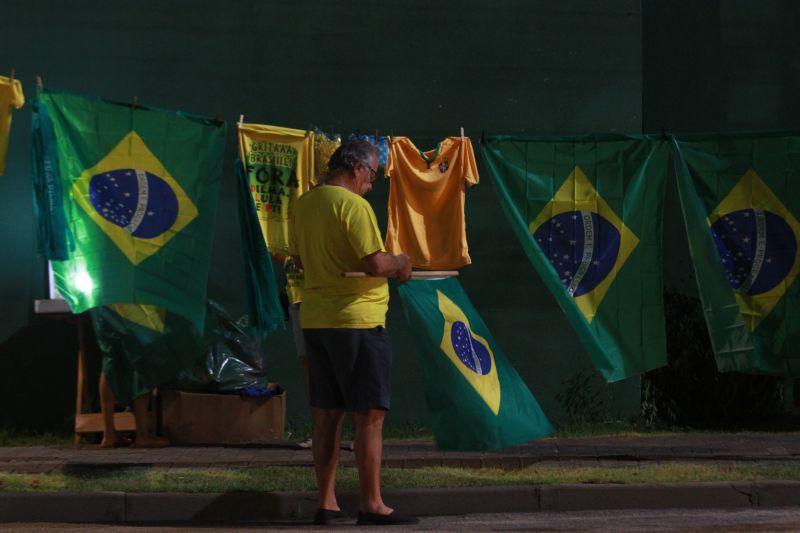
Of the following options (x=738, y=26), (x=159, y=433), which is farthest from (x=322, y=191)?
(x=738, y=26)

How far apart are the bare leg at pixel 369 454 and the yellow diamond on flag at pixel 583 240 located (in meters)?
2.58

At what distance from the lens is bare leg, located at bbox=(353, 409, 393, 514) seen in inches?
272

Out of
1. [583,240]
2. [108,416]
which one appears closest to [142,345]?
[108,416]

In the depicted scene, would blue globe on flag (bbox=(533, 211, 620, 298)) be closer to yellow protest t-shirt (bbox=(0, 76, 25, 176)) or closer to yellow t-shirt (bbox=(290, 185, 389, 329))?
yellow t-shirt (bbox=(290, 185, 389, 329))

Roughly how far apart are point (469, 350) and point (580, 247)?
1.17m

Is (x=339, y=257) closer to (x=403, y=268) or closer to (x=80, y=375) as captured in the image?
(x=403, y=268)

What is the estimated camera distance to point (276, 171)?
9.21 meters

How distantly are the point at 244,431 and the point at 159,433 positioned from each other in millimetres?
671

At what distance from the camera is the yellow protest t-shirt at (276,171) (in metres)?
9.14

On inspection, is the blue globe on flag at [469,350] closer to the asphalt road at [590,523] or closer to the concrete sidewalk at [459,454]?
the concrete sidewalk at [459,454]

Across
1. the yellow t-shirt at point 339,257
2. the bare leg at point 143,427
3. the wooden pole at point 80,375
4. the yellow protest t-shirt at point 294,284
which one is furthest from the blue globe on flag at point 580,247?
the wooden pole at point 80,375

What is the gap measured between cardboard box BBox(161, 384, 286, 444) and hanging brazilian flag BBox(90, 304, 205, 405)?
1.43 ft

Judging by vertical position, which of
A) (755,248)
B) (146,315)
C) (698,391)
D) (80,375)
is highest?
(755,248)

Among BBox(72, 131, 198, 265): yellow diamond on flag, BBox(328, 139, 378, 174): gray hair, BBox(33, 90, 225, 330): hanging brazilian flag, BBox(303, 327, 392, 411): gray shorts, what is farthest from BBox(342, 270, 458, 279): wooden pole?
BBox(72, 131, 198, 265): yellow diamond on flag
